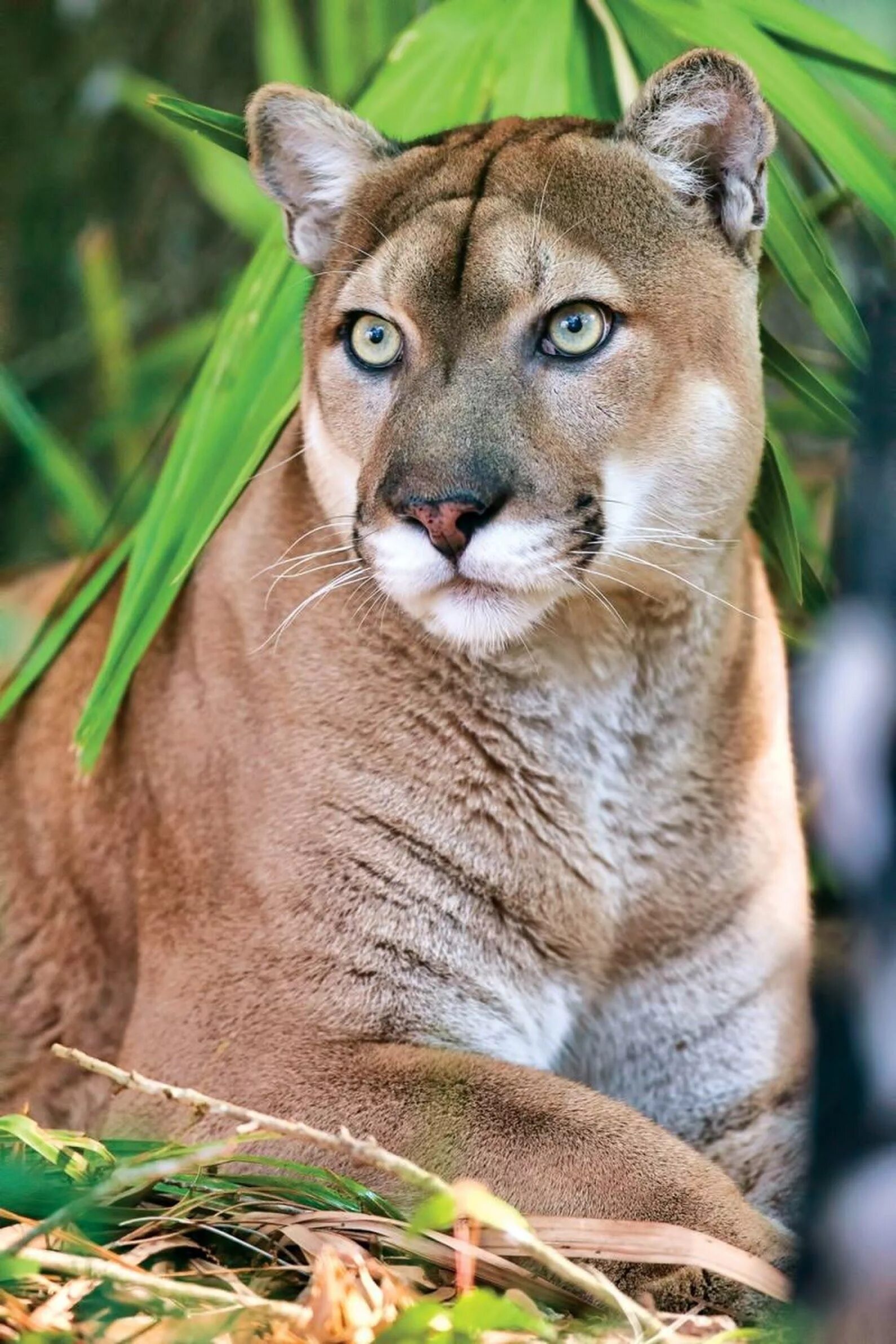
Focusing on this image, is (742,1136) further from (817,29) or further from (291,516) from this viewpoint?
(817,29)

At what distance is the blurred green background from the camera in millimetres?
4004

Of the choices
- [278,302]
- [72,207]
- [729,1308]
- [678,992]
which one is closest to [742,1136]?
[678,992]

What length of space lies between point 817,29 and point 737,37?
119mm

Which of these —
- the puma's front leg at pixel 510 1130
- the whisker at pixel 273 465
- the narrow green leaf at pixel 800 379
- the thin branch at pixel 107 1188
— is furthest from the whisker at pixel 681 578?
the thin branch at pixel 107 1188

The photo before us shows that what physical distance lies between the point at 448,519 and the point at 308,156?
78 centimetres

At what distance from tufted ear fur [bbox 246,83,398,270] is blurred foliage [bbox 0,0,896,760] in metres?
0.10

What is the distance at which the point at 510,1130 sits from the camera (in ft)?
6.40

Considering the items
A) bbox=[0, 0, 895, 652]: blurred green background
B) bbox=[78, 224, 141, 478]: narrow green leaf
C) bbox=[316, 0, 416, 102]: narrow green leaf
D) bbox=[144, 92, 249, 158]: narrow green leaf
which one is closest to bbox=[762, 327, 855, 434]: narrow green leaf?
bbox=[144, 92, 249, 158]: narrow green leaf

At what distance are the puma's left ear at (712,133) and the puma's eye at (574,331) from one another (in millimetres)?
258

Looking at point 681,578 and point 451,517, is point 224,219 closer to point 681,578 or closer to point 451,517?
point 681,578

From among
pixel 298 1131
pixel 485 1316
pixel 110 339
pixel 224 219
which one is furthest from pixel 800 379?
pixel 224 219

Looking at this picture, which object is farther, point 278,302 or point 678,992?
point 278,302

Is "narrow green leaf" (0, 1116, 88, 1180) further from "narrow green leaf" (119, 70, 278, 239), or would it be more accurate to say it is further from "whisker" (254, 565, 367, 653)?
"narrow green leaf" (119, 70, 278, 239)

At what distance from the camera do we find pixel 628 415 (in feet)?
6.69
